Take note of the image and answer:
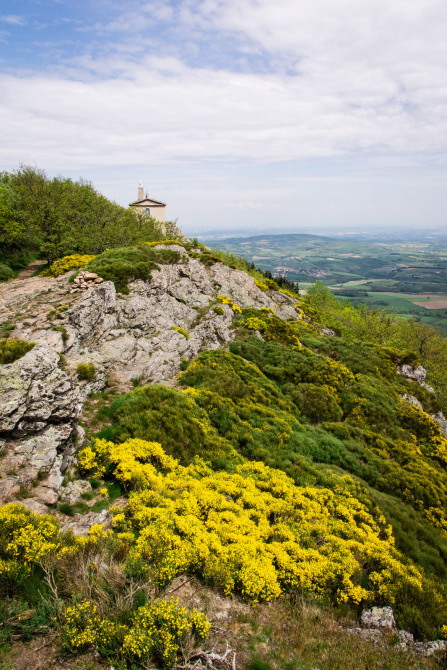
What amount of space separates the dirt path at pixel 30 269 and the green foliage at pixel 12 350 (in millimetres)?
23348

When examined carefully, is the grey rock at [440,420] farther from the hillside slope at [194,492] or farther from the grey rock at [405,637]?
the grey rock at [405,637]

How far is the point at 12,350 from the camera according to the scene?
1244 centimetres

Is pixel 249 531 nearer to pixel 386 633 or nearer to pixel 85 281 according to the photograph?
pixel 386 633

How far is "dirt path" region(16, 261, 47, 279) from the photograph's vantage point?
32334 millimetres

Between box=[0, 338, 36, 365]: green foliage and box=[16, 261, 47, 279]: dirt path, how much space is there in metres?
23.3

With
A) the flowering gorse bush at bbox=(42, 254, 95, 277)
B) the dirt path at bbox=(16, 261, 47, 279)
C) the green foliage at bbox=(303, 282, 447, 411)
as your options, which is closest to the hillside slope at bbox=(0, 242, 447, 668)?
the flowering gorse bush at bbox=(42, 254, 95, 277)

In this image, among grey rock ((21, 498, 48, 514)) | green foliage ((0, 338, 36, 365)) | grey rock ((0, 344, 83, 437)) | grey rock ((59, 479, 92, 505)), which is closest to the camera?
grey rock ((21, 498, 48, 514))

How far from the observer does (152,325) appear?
24.2 m

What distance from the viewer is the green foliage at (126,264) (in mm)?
26141

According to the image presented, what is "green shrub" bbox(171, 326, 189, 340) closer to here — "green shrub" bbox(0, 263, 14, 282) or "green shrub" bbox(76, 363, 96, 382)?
"green shrub" bbox(76, 363, 96, 382)

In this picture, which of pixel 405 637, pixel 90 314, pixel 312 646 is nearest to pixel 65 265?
pixel 90 314

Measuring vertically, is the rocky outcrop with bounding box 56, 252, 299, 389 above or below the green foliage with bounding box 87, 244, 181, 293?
below

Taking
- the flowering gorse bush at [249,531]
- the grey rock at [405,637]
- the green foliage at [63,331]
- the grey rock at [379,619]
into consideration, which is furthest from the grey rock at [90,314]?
the grey rock at [405,637]

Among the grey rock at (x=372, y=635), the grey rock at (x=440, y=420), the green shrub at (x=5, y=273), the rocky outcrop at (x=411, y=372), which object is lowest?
the grey rock at (x=440, y=420)
